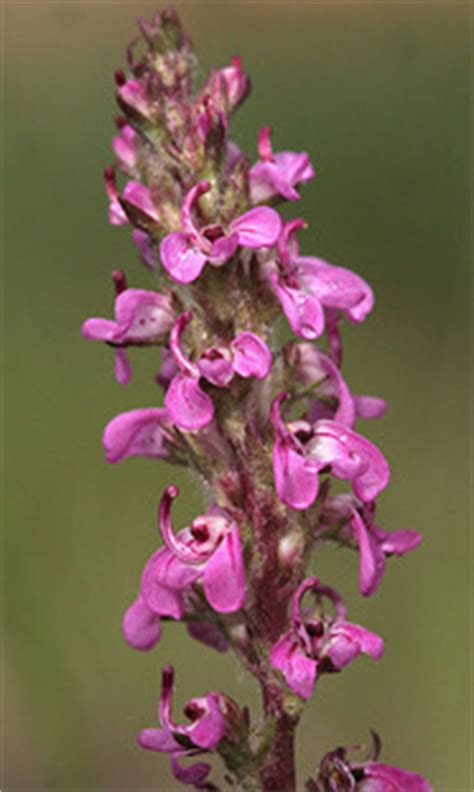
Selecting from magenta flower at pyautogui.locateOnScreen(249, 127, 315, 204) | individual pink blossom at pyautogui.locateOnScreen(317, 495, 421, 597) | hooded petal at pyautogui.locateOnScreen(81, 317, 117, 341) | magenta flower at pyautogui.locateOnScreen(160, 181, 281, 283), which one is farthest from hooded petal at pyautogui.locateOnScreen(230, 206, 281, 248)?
individual pink blossom at pyautogui.locateOnScreen(317, 495, 421, 597)

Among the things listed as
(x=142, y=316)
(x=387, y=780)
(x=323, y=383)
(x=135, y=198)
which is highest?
(x=135, y=198)

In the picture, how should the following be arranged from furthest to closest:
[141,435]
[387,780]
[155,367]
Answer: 1. [155,367]
2. [141,435]
3. [387,780]

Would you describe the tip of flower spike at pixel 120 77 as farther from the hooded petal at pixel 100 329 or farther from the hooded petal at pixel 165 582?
the hooded petal at pixel 165 582

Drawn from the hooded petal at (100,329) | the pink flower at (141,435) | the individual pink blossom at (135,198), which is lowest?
the pink flower at (141,435)

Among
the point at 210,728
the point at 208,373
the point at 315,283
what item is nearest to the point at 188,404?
the point at 208,373

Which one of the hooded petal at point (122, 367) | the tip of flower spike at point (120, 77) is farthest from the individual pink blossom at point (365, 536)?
the tip of flower spike at point (120, 77)

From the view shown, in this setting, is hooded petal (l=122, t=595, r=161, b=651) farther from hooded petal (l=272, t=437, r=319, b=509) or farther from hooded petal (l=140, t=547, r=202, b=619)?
hooded petal (l=272, t=437, r=319, b=509)

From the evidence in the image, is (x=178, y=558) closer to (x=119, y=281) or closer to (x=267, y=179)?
(x=119, y=281)
